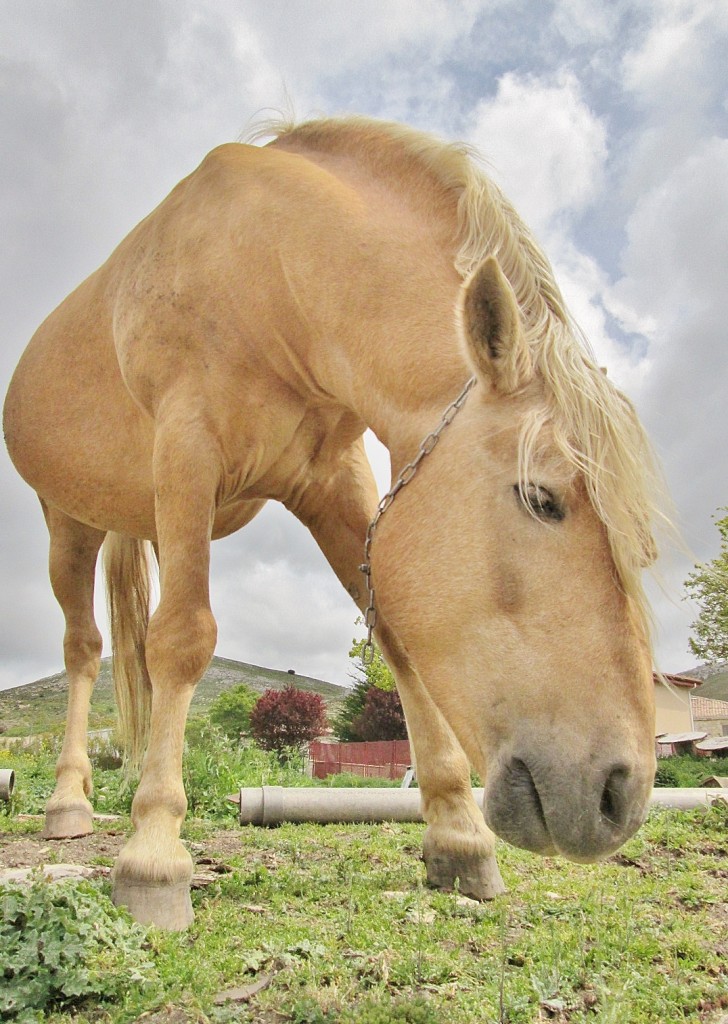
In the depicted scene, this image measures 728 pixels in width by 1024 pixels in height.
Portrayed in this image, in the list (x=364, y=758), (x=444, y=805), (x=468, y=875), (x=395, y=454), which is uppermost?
(x=395, y=454)

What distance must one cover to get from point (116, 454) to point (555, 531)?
266cm

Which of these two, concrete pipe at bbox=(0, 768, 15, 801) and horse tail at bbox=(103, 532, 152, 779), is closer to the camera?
horse tail at bbox=(103, 532, 152, 779)

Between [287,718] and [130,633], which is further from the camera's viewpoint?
[287,718]

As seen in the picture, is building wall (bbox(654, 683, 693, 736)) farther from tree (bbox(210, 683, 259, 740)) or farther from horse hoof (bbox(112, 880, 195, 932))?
horse hoof (bbox(112, 880, 195, 932))

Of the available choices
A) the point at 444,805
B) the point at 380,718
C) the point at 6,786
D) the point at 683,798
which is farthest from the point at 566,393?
the point at 380,718

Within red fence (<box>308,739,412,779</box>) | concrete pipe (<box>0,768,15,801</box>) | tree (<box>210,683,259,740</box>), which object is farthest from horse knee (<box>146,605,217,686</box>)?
tree (<box>210,683,259,740</box>)

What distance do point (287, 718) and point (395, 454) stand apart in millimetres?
31162

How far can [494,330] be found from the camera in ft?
7.61

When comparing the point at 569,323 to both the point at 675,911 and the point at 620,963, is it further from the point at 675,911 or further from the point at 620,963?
the point at 675,911

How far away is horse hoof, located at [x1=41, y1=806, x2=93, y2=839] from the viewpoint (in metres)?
4.53

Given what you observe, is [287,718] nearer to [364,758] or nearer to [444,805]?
[364,758]

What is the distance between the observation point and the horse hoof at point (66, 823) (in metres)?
4.53

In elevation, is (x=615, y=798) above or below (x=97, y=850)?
above

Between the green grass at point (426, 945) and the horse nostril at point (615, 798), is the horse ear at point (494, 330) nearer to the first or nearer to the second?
the horse nostril at point (615, 798)
